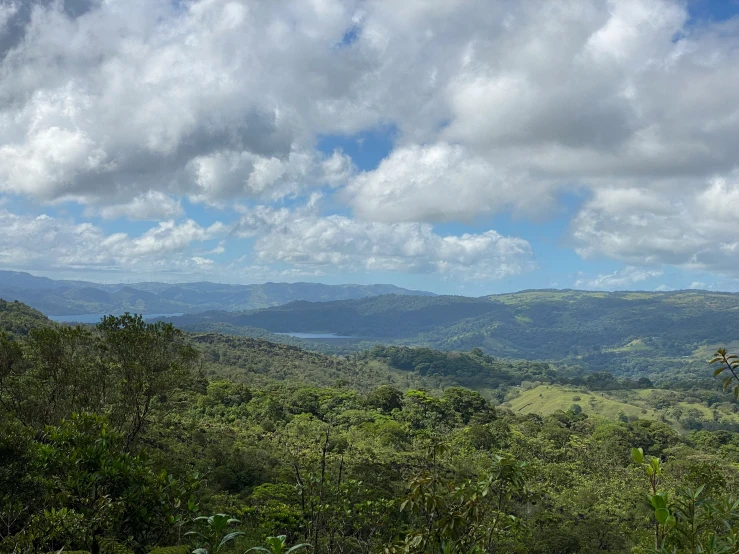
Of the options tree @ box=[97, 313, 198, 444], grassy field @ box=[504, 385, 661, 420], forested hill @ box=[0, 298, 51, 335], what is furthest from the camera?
grassy field @ box=[504, 385, 661, 420]

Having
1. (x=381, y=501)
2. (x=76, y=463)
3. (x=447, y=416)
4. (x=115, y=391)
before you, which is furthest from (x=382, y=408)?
(x=76, y=463)

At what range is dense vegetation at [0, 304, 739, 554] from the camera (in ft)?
19.3

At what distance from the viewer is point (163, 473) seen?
263 inches

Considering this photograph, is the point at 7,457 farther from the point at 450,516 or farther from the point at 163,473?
the point at 450,516

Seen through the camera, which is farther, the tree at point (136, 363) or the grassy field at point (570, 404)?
the grassy field at point (570, 404)

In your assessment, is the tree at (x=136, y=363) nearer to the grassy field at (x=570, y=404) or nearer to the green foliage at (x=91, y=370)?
the green foliage at (x=91, y=370)

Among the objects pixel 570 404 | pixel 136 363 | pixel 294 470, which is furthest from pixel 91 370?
pixel 570 404

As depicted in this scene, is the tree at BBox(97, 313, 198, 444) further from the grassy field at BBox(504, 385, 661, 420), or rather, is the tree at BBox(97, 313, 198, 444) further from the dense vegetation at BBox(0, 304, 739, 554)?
the grassy field at BBox(504, 385, 661, 420)

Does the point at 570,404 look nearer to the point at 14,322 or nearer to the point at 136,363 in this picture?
the point at 14,322

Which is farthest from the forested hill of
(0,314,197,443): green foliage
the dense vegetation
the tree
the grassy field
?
the grassy field

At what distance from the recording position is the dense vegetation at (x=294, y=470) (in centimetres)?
588

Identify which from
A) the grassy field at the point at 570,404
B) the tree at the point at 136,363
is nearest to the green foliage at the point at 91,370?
the tree at the point at 136,363

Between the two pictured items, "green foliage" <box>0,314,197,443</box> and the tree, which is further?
the tree

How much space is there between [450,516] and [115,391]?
18417 millimetres
